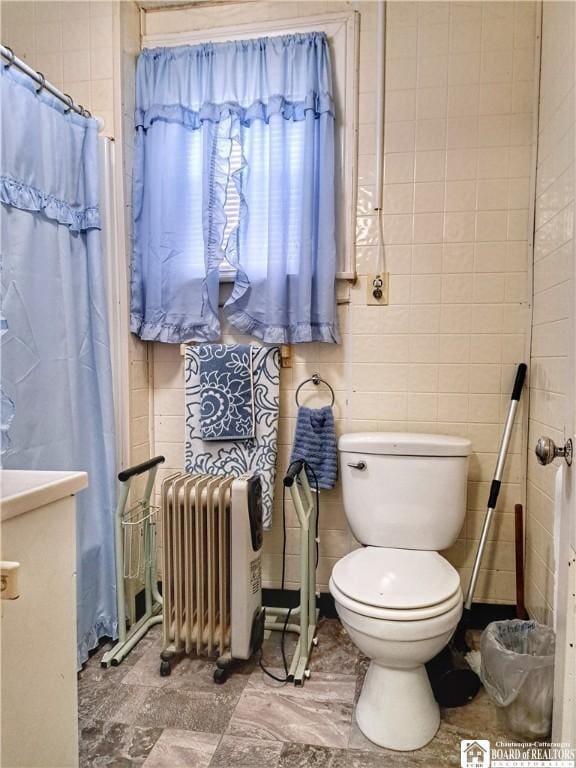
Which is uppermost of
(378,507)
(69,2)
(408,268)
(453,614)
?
(69,2)

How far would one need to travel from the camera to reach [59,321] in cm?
159

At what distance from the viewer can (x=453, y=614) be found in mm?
1343

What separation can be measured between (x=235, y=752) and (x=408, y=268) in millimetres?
1677

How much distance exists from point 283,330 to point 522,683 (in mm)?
1348

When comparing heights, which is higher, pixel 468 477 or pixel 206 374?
pixel 206 374

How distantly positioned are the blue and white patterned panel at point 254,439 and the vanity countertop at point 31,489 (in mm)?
1050

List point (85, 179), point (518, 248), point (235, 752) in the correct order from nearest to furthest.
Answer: point (235, 752) < point (85, 179) < point (518, 248)

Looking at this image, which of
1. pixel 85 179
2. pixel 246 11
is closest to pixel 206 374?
pixel 85 179

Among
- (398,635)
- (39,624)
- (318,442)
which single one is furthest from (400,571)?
(39,624)

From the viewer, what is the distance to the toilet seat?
1300 mm

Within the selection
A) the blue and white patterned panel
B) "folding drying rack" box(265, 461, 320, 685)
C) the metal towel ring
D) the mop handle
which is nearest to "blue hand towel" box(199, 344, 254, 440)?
the blue and white patterned panel

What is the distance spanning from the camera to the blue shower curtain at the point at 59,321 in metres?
1.42

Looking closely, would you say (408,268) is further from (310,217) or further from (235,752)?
(235,752)

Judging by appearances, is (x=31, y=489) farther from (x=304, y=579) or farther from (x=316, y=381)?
(x=316, y=381)
